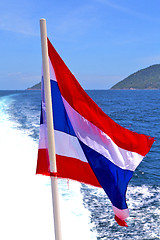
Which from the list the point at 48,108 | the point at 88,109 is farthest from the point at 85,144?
the point at 48,108

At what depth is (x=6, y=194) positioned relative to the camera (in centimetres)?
818

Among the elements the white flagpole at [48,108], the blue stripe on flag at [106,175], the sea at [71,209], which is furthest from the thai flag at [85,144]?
the sea at [71,209]

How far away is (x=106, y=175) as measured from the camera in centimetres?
322

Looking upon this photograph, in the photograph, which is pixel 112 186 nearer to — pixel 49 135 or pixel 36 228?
pixel 49 135

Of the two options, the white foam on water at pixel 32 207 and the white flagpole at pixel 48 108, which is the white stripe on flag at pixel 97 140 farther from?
the white foam on water at pixel 32 207

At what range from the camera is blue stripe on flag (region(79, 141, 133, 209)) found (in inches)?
126

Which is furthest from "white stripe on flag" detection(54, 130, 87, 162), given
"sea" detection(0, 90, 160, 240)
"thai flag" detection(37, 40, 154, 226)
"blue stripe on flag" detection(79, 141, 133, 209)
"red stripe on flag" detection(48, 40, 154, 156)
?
"sea" detection(0, 90, 160, 240)

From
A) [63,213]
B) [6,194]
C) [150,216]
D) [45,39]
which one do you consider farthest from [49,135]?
[6,194]

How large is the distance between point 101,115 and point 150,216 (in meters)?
5.06

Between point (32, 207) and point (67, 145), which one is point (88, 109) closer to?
point (67, 145)

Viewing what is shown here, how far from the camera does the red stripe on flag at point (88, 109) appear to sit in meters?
3.04

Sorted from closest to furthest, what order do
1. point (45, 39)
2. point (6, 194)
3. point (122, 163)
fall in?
point (45, 39) < point (122, 163) < point (6, 194)

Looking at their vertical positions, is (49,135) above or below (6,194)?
above

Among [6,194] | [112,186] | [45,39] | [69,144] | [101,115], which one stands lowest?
[6,194]
